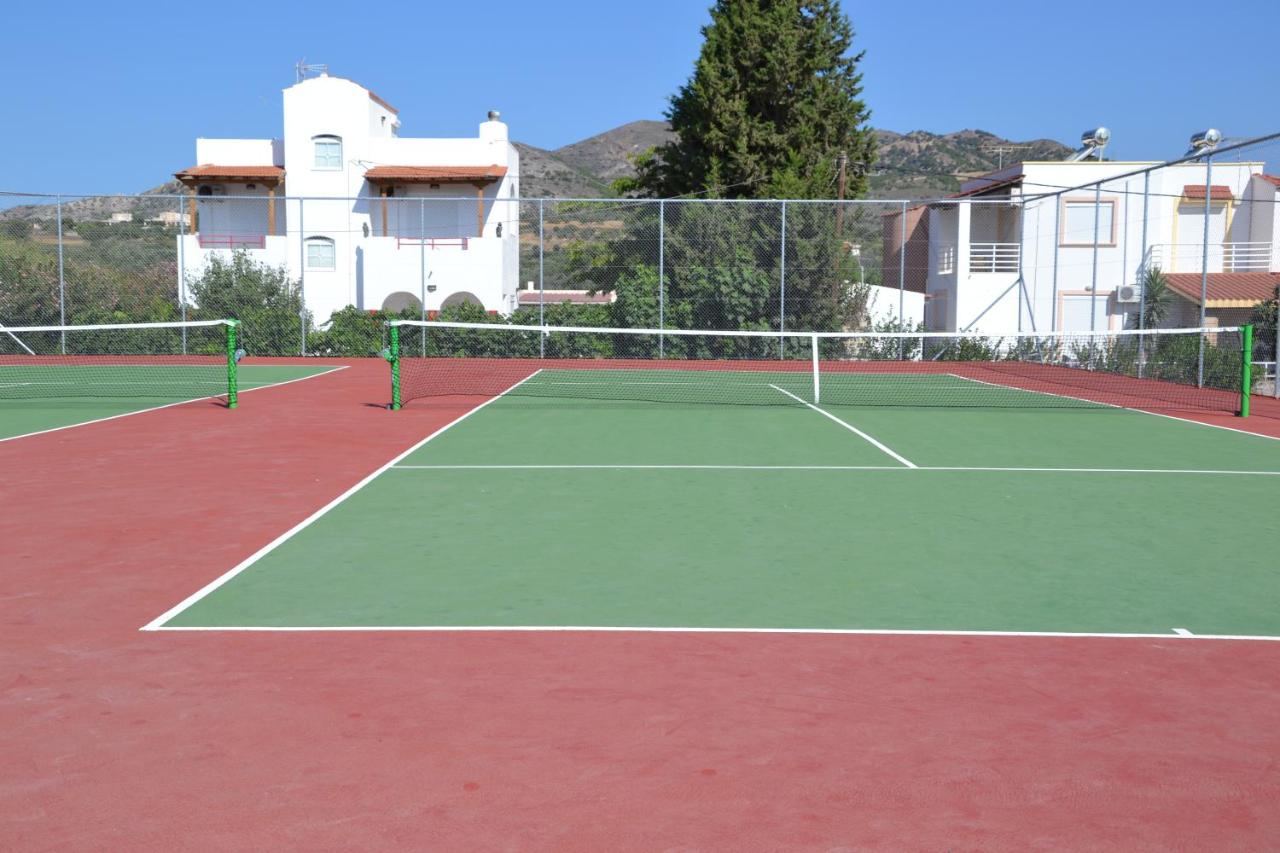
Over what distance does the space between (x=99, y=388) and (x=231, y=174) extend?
3021cm

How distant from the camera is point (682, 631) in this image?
625 centimetres

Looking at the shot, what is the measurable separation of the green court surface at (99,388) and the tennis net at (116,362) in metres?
0.02

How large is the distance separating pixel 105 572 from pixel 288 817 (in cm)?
401

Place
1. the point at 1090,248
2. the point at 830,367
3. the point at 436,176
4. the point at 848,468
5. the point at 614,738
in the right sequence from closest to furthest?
1. the point at 614,738
2. the point at 848,468
3. the point at 830,367
4. the point at 1090,248
5. the point at 436,176

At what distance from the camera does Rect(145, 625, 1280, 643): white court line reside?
6.21m

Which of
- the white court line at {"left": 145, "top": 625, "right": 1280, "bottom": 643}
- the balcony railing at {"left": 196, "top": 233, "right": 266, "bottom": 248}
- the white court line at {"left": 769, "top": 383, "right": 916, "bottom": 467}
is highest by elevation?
the balcony railing at {"left": 196, "top": 233, "right": 266, "bottom": 248}

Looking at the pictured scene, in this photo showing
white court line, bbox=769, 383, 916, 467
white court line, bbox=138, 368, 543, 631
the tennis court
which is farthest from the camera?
white court line, bbox=769, 383, 916, 467

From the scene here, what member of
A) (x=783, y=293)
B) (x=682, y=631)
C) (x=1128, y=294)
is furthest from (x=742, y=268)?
(x=682, y=631)

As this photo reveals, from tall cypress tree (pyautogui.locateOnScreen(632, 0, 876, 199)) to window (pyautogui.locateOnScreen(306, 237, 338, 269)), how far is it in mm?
14611

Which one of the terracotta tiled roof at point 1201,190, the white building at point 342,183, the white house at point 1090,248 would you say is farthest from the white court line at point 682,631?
the white building at point 342,183

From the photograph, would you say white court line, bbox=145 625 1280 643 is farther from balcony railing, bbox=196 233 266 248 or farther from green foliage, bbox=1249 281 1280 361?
balcony railing, bbox=196 233 266 248

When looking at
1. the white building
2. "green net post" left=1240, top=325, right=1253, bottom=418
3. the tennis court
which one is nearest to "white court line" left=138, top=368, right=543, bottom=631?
the tennis court

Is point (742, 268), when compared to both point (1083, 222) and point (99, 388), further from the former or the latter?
point (1083, 222)

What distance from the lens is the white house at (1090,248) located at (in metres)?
31.5
